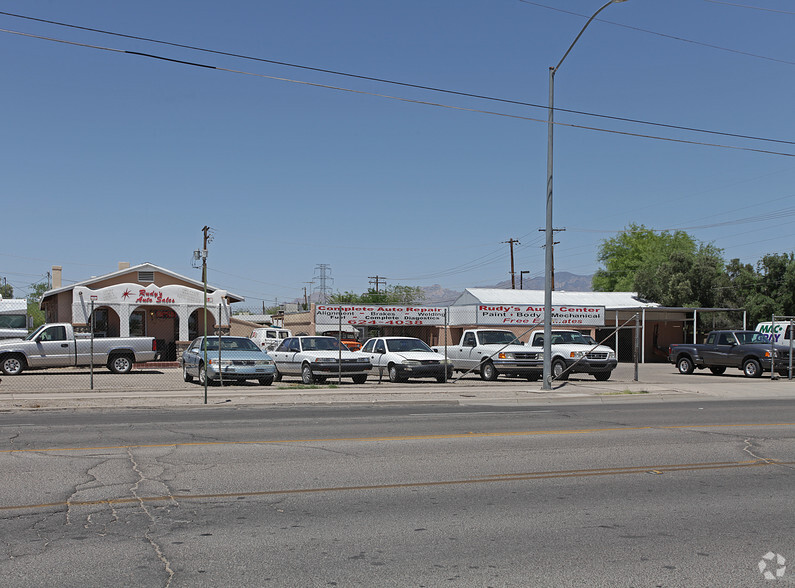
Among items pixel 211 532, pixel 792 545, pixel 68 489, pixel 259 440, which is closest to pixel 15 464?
pixel 68 489

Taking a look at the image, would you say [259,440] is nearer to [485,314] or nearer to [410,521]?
[410,521]

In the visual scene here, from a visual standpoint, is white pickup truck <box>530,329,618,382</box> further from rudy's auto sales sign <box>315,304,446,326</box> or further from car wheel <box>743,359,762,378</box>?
rudy's auto sales sign <box>315,304,446,326</box>

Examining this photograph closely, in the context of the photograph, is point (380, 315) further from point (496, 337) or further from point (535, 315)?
point (496, 337)

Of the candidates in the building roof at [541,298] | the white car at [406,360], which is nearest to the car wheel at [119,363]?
the white car at [406,360]

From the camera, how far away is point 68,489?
24.9 feet

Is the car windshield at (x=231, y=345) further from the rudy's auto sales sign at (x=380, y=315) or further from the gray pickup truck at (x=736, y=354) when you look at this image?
the gray pickup truck at (x=736, y=354)

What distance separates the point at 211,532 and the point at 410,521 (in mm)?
1670

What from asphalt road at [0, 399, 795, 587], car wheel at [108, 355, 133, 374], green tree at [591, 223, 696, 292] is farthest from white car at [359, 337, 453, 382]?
green tree at [591, 223, 696, 292]

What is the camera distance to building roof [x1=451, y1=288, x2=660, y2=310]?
1811 inches

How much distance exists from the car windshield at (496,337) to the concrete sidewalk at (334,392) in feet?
4.75

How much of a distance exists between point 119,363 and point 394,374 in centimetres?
1055

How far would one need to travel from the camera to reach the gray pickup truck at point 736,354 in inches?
1095

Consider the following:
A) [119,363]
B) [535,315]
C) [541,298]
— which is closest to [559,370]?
[119,363]

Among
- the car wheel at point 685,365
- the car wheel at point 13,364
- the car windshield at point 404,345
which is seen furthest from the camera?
the car wheel at point 685,365
